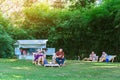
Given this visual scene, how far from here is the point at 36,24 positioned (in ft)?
102

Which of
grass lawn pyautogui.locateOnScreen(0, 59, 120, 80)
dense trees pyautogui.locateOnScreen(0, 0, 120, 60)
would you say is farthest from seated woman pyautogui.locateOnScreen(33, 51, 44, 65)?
dense trees pyautogui.locateOnScreen(0, 0, 120, 60)

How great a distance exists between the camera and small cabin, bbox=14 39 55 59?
26766 mm

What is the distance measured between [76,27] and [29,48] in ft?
13.5

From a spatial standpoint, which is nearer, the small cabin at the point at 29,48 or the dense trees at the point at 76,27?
the dense trees at the point at 76,27

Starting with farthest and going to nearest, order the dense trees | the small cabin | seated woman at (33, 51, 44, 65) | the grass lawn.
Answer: the small cabin, the dense trees, seated woman at (33, 51, 44, 65), the grass lawn

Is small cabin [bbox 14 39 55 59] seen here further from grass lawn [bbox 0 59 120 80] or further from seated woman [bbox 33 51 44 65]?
grass lawn [bbox 0 59 120 80]

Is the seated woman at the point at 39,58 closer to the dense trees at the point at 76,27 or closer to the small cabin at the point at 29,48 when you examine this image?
the small cabin at the point at 29,48

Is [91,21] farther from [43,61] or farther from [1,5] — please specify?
[1,5]

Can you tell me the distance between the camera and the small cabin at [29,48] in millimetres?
26766

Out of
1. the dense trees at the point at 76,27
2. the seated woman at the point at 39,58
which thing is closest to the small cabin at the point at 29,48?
the dense trees at the point at 76,27

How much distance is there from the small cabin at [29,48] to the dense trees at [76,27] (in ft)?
5.44

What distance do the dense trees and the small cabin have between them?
166cm

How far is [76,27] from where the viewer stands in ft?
93.1

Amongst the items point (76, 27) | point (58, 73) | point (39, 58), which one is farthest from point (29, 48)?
point (58, 73)
